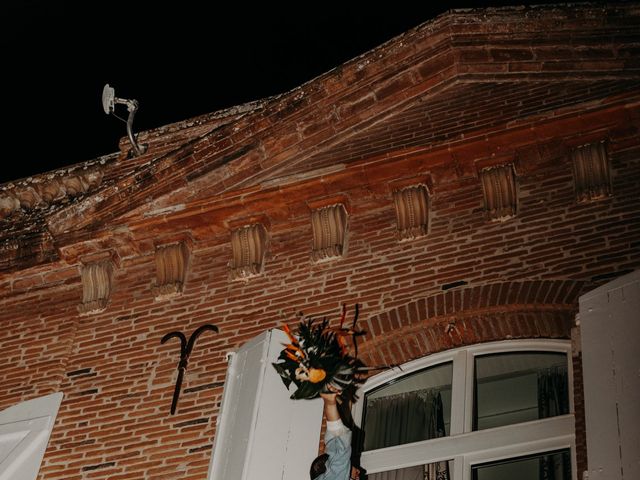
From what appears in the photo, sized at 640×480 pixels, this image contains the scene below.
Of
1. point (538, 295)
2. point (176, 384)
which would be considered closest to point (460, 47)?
point (538, 295)

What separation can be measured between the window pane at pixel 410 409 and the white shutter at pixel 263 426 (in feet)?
2.13

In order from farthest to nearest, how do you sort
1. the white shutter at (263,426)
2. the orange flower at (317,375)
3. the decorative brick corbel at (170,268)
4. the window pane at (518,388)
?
the decorative brick corbel at (170,268) → the window pane at (518,388) → the white shutter at (263,426) → the orange flower at (317,375)

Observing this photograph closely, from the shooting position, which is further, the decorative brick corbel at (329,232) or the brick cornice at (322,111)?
the brick cornice at (322,111)

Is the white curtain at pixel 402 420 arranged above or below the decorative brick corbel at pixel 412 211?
below

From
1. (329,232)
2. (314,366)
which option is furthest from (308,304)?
(314,366)

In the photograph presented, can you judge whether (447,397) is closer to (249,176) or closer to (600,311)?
(600,311)

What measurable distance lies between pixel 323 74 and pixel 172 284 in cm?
252

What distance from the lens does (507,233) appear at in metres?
8.62

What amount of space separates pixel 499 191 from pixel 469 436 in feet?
7.91

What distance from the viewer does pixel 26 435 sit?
881cm

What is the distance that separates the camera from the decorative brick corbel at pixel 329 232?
361 inches

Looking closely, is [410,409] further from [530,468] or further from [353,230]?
[353,230]

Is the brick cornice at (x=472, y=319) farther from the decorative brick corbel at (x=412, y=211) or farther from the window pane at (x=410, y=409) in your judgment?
the decorative brick corbel at (x=412, y=211)

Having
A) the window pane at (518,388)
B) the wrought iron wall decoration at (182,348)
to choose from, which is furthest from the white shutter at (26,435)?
the window pane at (518,388)
